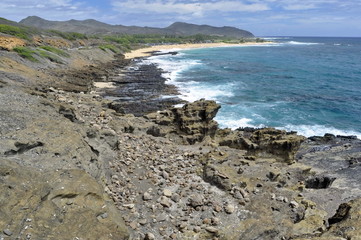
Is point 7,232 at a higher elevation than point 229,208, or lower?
higher

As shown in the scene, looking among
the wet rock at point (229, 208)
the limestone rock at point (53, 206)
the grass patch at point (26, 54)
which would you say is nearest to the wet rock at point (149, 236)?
the limestone rock at point (53, 206)

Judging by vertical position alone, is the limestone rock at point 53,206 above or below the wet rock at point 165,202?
above

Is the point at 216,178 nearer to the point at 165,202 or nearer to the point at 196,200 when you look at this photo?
the point at 196,200

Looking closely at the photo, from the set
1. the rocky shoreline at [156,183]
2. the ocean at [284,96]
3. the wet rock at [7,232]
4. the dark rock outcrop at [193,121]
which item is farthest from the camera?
the ocean at [284,96]

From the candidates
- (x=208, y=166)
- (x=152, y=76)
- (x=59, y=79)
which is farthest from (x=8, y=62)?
(x=208, y=166)

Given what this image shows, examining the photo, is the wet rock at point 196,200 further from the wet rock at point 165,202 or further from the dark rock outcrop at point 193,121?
the dark rock outcrop at point 193,121

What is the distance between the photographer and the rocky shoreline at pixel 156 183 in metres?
8.11

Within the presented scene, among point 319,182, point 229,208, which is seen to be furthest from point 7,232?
point 319,182

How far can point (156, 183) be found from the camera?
1271cm

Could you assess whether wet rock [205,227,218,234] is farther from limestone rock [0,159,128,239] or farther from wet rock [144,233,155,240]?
limestone rock [0,159,128,239]

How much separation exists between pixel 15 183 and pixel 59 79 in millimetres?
31310

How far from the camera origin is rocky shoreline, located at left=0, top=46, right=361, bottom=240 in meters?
8.11

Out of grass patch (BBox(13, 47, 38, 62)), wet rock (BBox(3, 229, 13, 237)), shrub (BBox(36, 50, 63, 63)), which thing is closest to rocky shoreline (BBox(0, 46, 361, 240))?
wet rock (BBox(3, 229, 13, 237))

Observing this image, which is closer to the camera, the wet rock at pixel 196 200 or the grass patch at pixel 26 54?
the wet rock at pixel 196 200
